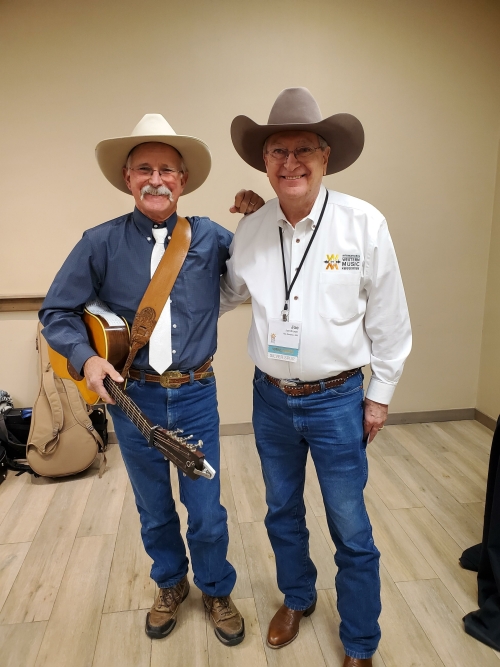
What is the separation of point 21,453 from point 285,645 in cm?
192

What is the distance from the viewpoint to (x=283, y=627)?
1.64m

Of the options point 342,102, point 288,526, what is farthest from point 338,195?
point 342,102

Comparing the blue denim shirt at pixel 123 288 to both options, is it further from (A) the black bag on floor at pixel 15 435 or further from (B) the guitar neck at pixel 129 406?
(A) the black bag on floor at pixel 15 435

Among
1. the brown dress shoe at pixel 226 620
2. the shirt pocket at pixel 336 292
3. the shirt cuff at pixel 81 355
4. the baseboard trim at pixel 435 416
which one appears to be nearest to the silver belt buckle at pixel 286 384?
the shirt pocket at pixel 336 292

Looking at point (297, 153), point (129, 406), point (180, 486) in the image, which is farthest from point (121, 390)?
point (297, 153)

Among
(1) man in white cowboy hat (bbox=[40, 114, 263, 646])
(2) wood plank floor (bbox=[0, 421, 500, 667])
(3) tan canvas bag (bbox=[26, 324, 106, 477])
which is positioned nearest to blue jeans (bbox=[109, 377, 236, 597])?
(1) man in white cowboy hat (bbox=[40, 114, 263, 646])

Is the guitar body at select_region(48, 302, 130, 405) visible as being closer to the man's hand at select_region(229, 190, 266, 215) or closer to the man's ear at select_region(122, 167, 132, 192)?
the man's ear at select_region(122, 167, 132, 192)

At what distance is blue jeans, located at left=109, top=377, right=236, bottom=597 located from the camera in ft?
5.00

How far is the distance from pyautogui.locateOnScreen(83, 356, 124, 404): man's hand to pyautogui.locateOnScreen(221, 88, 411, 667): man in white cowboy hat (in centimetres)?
43

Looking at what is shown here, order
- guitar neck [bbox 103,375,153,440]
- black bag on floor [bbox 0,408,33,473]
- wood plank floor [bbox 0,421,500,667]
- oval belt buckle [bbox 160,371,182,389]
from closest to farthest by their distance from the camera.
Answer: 1. guitar neck [bbox 103,375,153,440]
2. oval belt buckle [bbox 160,371,182,389]
3. wood plank floor [bbox 0,421,500,667]
4. black bag on floor [bbox 0,408,33,473]

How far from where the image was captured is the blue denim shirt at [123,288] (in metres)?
1.48

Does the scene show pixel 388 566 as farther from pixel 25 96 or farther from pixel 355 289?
pixel 25 96

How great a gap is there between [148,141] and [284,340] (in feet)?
2.36

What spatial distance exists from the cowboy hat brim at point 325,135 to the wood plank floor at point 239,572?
155 cm
